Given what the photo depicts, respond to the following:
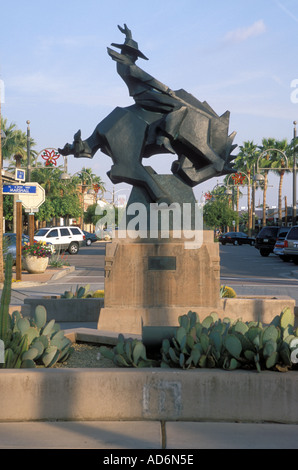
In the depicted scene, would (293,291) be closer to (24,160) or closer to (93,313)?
(93,313)

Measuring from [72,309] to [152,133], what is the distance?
130 inches

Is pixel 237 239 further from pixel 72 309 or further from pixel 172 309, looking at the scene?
pixel 172 309

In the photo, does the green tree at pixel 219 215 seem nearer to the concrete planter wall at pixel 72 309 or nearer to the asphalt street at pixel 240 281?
the asphalt street at pixel 240 281

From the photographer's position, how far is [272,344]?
5.09 meters

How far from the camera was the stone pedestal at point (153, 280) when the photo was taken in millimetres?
8188

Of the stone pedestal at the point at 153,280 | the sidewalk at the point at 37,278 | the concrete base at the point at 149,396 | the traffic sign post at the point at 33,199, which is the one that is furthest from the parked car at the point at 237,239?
the concrete base at the point at 149,396

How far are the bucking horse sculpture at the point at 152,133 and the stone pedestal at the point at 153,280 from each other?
3.43 feet

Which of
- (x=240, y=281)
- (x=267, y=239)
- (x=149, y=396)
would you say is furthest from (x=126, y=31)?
(x=267, y=239)

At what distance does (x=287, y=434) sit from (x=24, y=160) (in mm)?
58981

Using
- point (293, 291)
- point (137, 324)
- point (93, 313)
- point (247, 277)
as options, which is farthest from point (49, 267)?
point (137, 324)

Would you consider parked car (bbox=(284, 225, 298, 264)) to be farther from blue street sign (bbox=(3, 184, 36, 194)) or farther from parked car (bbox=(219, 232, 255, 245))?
parked car (bbox=(219, 232, 255, 245))

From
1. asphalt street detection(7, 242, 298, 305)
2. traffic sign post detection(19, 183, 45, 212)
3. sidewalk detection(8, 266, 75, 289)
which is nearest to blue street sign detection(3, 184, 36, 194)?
traffic sign post detection(19, 183, 45, 212)

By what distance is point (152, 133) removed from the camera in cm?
902

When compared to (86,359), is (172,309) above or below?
above
